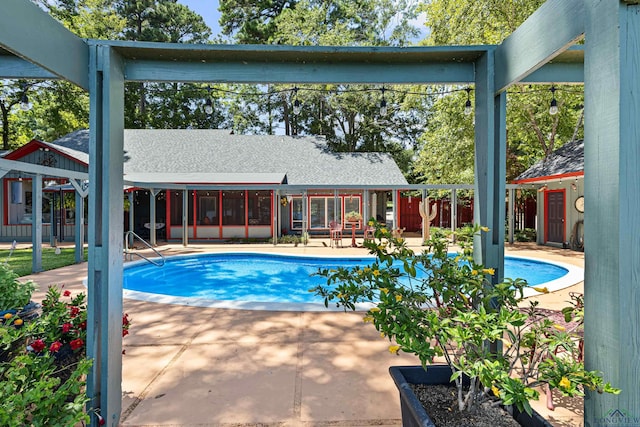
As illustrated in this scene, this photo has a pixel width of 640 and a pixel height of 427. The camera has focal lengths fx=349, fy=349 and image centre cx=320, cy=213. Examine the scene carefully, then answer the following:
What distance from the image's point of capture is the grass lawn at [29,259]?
306 inches

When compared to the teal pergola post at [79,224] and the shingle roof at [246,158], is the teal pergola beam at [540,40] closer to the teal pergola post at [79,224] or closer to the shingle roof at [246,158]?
the teal pergola post at [79,224]

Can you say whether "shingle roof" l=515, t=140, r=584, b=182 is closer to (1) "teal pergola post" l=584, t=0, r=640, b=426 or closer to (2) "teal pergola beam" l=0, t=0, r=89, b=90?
(1) "teal pergola post" l=584, t=0, r=640, b=426

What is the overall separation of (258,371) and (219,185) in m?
10.7

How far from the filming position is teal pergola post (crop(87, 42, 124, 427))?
204 centimetres

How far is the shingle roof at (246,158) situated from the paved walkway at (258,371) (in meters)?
11.0

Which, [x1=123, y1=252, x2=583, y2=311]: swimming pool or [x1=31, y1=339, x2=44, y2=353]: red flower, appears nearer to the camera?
[x1=31, y1=339, x2=44, y2=353]: red flower

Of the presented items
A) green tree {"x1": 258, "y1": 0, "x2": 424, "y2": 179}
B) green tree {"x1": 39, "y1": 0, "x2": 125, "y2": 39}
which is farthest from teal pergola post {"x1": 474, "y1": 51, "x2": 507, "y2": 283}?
green tree {"x1": 258, "y1": 0, "x2": 424, "y2": 179}

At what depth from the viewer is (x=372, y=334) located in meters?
3.92

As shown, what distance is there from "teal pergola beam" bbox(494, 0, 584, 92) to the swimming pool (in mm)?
5082

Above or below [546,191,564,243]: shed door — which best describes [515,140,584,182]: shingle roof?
above

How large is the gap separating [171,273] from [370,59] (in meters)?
8.70

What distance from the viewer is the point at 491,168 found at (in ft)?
7.36

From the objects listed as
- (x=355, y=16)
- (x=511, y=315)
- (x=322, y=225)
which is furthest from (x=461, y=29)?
(x=511, y=315)

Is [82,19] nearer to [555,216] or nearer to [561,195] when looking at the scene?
[561,195]
